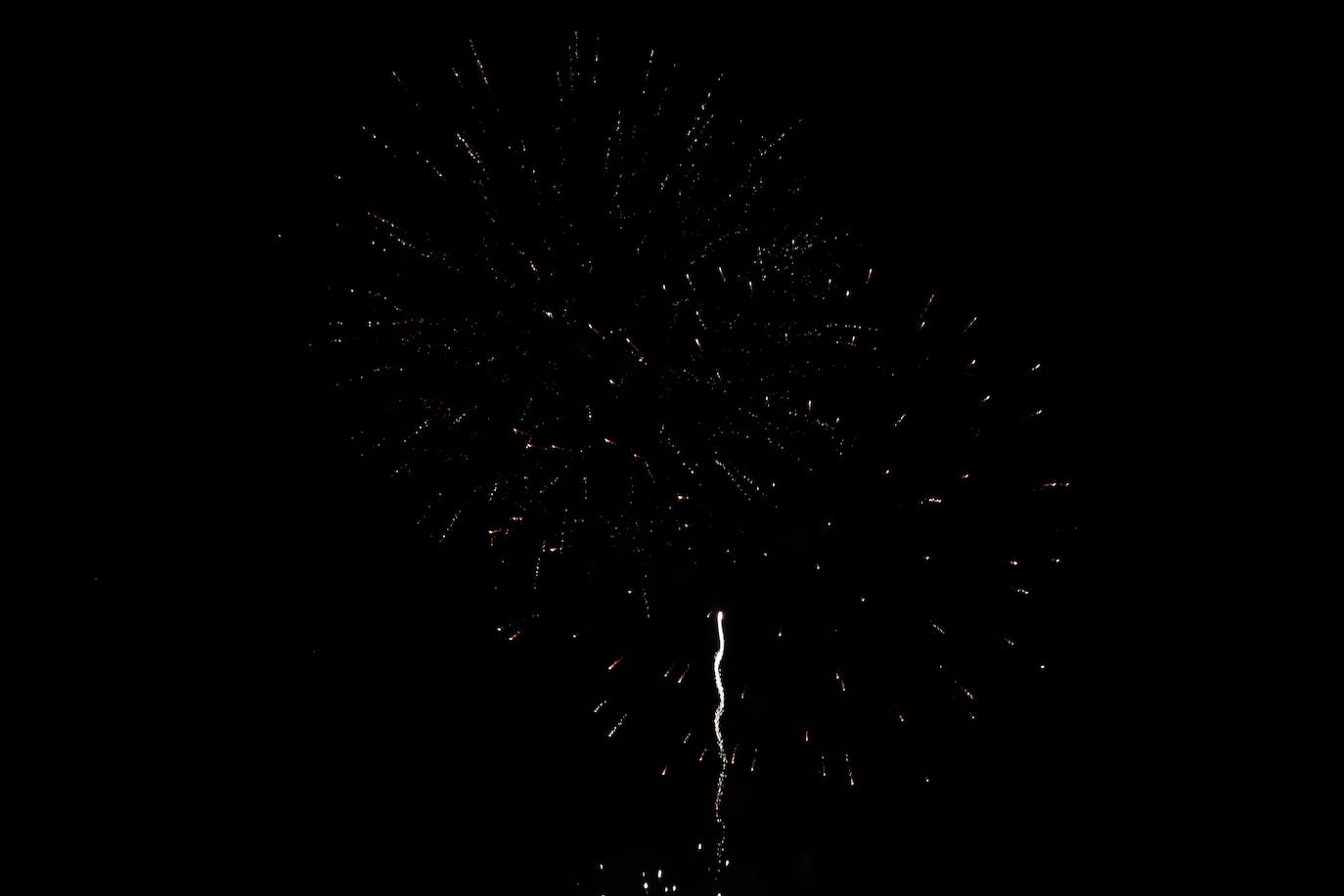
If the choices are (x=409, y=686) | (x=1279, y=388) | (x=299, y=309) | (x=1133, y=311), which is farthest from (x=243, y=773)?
(x=1279, y=388)

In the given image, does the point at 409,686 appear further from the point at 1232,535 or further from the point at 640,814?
the point at 1232,535

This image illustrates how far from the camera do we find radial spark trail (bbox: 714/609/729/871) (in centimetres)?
287

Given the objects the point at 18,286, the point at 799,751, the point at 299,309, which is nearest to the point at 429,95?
the point at 299,309

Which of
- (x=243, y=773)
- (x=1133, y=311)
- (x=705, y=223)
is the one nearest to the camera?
(x=705, y=223)

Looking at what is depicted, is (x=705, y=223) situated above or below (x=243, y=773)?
above

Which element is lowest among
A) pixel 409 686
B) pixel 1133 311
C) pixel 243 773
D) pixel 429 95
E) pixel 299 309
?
pixel 243 773

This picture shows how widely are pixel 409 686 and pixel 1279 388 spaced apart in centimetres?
240

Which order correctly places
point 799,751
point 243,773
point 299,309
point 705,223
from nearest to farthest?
point 705,223
point 299,309
point 243,773
point 799,751

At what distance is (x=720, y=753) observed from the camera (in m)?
3.29

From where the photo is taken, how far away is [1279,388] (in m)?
2.85

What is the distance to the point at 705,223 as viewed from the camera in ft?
7.34

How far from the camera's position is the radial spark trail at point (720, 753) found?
2.87 metres

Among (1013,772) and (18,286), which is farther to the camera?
(1013,772)

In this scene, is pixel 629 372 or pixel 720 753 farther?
pixel 720 753
